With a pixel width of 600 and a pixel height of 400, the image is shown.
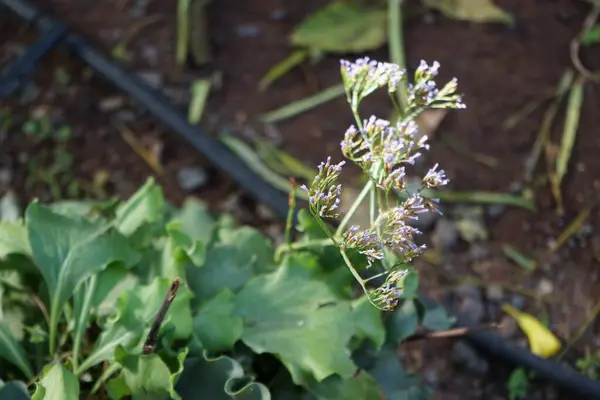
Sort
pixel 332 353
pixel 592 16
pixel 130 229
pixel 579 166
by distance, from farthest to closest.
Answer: pixel 592 16, pixel 579 166, pixel 130 229, pixel 332 353

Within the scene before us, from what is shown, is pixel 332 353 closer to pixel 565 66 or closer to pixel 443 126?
pixel 443 126

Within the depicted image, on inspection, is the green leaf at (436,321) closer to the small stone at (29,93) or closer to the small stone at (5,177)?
the small stone at (5,177)

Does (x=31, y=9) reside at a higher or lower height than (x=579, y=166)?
higher

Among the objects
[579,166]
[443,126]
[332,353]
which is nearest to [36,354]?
[332,353]

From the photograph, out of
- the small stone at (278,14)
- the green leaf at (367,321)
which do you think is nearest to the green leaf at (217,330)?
the green leaf at (367,321)

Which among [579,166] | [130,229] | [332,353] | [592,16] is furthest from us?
[592,16]

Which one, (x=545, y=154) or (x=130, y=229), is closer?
(x=130, y=229)

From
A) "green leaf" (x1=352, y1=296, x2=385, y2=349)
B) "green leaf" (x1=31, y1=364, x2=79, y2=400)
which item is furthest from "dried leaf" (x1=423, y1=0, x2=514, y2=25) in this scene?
"green leaf" (x1=31, y1=364, x2=79, y2=400)
